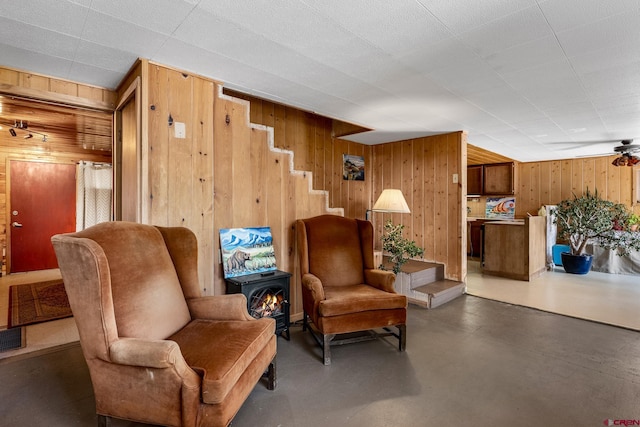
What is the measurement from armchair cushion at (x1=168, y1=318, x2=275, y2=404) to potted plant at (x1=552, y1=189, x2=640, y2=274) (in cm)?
612

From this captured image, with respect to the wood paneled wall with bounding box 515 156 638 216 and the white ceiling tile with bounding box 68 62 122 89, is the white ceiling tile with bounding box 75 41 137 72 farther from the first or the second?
the wood paneled wall with bounding box 515 156 638 216

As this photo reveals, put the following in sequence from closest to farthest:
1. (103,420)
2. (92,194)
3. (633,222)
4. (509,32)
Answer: (103,420) < (509,32) < (633,222) < (92,194)

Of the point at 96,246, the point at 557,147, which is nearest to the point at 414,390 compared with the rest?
the point at 96,246

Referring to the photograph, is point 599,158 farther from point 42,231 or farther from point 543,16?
point 42,231

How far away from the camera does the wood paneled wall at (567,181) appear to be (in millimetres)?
6449

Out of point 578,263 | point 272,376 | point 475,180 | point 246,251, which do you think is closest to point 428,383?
point 272,376

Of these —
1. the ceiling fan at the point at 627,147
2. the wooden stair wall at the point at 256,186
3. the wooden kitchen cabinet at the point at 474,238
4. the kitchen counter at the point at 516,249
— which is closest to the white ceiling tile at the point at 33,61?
the wooden stair wall at the point at 256,186

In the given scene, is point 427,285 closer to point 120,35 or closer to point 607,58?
point 607,58

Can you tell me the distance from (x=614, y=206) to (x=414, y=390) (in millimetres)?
6315

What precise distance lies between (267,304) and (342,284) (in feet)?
2.46

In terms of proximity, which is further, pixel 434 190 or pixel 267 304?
pixel 434 190

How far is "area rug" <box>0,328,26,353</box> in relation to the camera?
2.67 meters

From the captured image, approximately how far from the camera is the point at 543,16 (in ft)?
5.81

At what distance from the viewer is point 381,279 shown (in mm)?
2951
